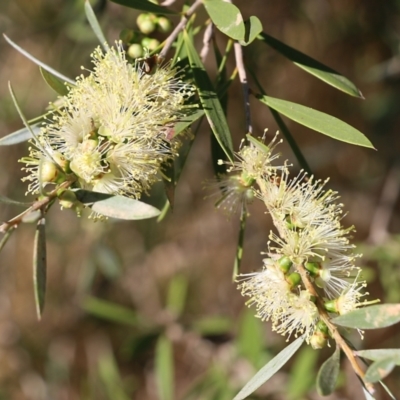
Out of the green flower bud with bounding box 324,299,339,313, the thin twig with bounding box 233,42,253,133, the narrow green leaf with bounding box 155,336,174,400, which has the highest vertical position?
the thin twig with bounding box 233,42,253,133

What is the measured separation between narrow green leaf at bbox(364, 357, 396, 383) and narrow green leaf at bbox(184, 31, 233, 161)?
0.40m

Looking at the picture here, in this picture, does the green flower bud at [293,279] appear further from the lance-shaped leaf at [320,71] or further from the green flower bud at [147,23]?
the green flower bud at [147,23]

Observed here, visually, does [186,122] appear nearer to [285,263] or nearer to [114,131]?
[114,131]

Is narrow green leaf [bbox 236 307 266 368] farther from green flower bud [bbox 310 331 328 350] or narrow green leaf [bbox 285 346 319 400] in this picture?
green flower bud [bbox 310 331 328 350]

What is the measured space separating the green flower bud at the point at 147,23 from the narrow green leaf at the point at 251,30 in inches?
11.5

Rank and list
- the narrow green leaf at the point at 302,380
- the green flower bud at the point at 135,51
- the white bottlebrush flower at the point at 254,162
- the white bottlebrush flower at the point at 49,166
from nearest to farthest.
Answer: the white bottlebrush flower at the point at 49,166
the white bottlebrush flower at the point at 254,162
the green flower bud at the point at 135,51
the narrow green leaf at the point at 302,380

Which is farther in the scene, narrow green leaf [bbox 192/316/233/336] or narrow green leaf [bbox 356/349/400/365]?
narrow green leaf [bbox 192/316/233/336]

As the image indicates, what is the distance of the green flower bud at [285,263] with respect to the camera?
97 cm

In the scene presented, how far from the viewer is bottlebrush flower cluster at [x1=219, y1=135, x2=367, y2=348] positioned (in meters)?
0.98

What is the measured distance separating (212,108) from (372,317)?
17.3 inches

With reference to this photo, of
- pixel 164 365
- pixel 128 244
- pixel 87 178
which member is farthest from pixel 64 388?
pixel 87 178

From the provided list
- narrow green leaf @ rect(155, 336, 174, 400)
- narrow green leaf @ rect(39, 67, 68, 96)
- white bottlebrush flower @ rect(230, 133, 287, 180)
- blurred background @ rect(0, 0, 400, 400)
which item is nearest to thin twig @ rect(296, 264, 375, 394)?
white bottlebrush flower @ rect(230, 133, 287, 180)

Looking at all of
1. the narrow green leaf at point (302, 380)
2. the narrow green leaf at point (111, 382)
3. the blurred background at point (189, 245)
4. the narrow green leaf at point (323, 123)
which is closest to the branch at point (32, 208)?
the narrow green leaf at point (323, 123)

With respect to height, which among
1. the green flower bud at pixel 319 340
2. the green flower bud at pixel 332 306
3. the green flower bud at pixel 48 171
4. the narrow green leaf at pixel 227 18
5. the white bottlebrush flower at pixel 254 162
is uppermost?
the narrow green leaf at pixel 227 18
